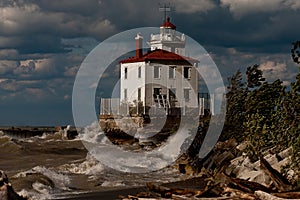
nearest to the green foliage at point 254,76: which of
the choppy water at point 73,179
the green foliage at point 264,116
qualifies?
the green foliage at point 264,116

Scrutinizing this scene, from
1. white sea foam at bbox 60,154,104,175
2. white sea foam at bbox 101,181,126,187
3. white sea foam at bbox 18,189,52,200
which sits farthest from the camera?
white sea foam at bbox 60,154,104,175

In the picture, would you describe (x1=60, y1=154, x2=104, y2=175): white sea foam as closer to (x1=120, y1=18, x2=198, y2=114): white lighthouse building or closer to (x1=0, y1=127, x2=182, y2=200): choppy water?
(x1=0, y1=127, x2=182, y2=200): choppy water

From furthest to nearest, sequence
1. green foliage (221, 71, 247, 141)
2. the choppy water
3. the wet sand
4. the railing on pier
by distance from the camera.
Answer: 1. the railing on pier
2. green foliage (221, 71, 247, 141)
3. the choppy water
4. the wet sand

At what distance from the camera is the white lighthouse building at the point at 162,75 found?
4791 cm

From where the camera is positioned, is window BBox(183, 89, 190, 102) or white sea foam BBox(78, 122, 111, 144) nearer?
window BBox(183, 89, 190, 102)

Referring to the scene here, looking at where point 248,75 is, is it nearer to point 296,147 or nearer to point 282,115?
point 282,115

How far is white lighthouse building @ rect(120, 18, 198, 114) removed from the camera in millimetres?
47906

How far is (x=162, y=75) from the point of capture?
48938 millimetres

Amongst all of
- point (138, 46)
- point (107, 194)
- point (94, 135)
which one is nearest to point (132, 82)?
point (138, 46)

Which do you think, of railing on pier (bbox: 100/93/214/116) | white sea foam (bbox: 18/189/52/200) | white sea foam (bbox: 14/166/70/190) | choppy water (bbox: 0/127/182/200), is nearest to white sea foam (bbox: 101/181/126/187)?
choppy water (bbox: 0/127/182/200)

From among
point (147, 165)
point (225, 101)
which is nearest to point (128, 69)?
point (225, 101)

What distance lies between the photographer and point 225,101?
35344 mm

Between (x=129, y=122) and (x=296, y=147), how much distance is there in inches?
1269

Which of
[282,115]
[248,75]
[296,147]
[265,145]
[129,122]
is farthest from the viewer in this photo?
[129,122]
